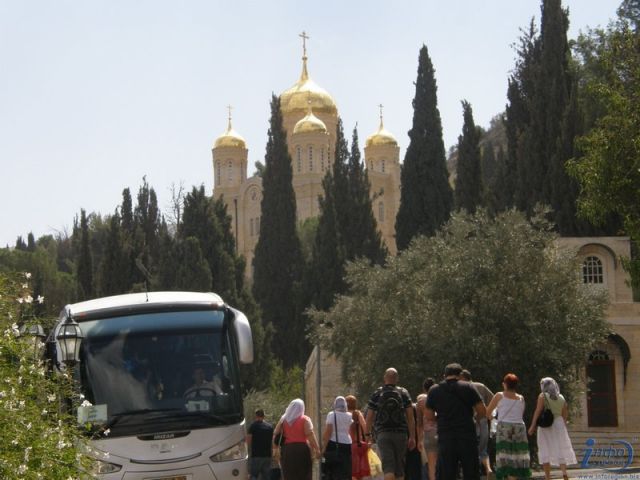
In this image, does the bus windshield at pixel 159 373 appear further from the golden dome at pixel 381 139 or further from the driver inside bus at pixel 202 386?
the golden dome at pixel 381 139

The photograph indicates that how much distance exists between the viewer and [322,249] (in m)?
48.2

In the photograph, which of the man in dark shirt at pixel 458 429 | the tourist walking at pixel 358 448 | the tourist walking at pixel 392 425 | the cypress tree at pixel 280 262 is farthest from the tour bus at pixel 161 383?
the cypress tree at pixel 280 262

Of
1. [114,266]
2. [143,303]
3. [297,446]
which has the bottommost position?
[297,446]

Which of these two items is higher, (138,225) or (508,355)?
(138,225)

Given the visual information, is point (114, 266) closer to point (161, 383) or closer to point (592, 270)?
point (592, 270)

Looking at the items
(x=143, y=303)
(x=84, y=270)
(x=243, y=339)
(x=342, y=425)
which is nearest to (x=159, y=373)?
(x=143, y=303)

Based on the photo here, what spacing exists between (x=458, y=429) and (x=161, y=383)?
354 cm

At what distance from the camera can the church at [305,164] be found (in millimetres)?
71375

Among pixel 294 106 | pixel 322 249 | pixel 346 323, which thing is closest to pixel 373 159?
pixel 294 106

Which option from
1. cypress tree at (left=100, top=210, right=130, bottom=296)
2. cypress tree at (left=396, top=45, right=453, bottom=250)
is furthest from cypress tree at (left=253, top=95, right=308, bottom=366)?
cypress tree at (left=396, top=45, right=453, bottom=250)

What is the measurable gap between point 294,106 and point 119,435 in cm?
6394

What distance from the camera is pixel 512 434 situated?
1190cm

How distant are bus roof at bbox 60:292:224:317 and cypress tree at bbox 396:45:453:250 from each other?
30.9 metres

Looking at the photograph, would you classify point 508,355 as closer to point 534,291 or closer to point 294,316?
point 534,291
